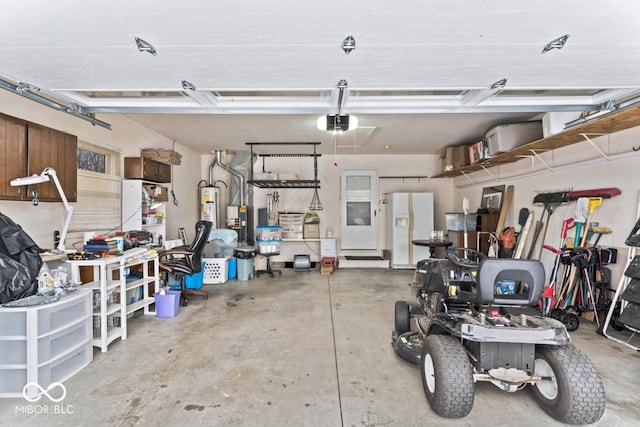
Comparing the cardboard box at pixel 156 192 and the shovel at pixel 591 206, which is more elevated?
the cardboard box at pixel 156 192

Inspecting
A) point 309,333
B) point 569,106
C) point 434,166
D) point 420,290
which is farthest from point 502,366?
point 434,166

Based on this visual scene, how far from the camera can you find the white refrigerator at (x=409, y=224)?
633 centimetres

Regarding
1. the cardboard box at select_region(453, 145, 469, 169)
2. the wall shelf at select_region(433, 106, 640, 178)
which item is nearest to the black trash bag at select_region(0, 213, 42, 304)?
the wall shelf at select_region(433, 106, 640, 178)

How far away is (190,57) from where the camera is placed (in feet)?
5.97

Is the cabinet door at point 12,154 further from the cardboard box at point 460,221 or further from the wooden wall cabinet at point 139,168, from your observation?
the cardboard box at point 460,221

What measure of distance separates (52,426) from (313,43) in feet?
8.73

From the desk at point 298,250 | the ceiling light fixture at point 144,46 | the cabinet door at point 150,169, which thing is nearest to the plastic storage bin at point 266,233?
the desk at point 298,250

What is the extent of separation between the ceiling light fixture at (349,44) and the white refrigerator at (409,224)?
A: 4.89 meters

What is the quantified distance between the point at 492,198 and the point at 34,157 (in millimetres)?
6184

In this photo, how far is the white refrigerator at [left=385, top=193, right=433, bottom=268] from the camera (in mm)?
6332

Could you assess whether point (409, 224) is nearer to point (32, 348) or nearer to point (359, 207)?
point (359, 207)

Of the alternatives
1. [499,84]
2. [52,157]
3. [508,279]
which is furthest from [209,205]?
[508,279]

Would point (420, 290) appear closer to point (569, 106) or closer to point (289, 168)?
point (569, 106)

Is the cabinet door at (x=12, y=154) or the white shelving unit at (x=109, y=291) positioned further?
the white shelving unit at (x=109, y=291)
